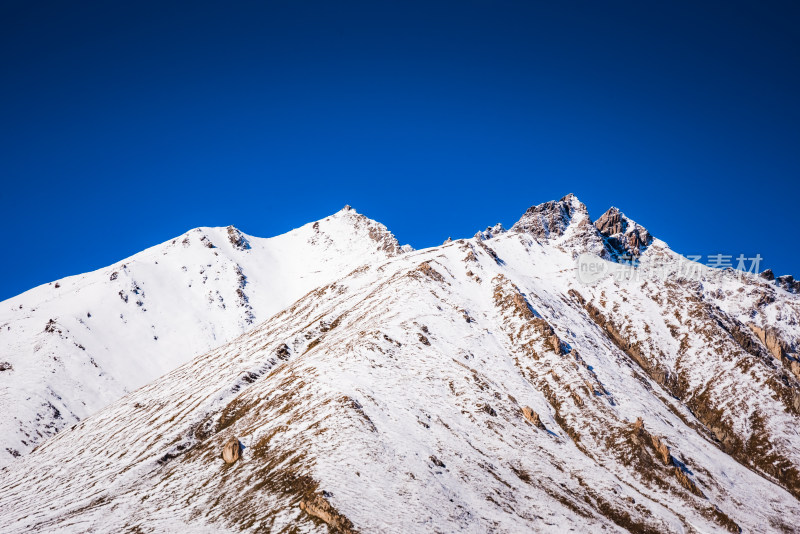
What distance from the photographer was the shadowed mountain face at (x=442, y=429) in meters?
58.2

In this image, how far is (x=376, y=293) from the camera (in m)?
146

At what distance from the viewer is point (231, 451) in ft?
225

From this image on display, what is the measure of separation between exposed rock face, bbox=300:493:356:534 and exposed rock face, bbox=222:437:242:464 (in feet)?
73.7

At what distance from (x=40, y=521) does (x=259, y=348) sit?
232 ft

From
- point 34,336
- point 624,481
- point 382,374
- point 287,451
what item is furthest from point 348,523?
point 34,336

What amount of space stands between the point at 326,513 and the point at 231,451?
27413 mm

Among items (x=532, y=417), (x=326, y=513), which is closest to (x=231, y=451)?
(x=326, y=513)

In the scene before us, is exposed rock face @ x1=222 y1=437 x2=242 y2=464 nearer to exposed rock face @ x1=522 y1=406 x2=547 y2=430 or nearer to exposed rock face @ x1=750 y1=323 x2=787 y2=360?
exposed rock face @ x1=522 y1=406 x2=547 y2=430

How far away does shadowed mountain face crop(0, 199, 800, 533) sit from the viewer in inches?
2293

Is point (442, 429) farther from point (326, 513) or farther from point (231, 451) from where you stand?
point (326, 513)

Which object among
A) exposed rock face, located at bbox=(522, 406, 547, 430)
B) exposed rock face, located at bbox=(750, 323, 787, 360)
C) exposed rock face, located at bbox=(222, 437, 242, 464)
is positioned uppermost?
exposed rock face, located at bbox=(750, 323, 787, 360)

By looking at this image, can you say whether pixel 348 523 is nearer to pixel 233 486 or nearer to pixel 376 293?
pixel 233 486

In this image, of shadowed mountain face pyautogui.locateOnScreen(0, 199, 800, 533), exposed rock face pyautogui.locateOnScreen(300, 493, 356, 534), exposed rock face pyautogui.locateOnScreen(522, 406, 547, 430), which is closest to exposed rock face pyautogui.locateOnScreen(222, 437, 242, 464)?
shadowed mountain face pyautogui.locateOnScreen(0, 199, 800, 533)

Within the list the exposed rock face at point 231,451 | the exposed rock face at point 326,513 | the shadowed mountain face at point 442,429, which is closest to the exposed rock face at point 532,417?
the shadowed mountain face at point 442,429
